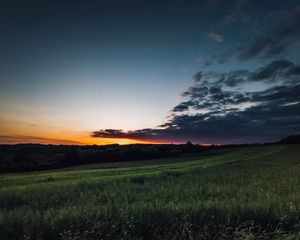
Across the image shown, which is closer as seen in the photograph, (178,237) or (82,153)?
(178,237)

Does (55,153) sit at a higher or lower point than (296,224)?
higher

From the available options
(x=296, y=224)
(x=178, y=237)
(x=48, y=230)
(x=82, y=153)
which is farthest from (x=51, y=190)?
(x=82, y=153)

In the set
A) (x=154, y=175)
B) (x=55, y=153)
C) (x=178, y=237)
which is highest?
(x=55, y=153)

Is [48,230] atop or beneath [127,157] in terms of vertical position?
beneath

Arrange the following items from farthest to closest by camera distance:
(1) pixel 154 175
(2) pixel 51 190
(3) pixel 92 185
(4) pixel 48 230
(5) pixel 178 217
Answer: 1. (1) pixel 154 175
2. (3) pixel 92 185
3. (2) pixel 51 190
4. (5) pixel 178 217
5. (4) pixel 48 230

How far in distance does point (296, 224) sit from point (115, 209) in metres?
6.54

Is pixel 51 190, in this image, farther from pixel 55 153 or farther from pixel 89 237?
pixel 55 153

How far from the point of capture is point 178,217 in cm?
1399

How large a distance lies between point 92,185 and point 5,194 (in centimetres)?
662

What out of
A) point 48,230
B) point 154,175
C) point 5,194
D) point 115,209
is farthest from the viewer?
point 154,175

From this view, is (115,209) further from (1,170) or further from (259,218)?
(1,170)

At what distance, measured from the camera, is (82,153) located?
236ft

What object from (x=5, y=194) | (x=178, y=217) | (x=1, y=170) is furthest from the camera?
(x=1, y=170)

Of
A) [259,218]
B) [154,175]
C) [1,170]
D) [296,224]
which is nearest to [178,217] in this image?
[259,218]
